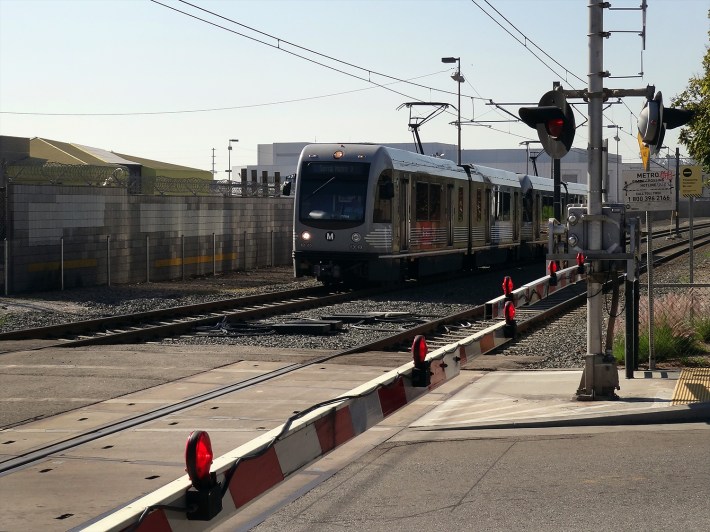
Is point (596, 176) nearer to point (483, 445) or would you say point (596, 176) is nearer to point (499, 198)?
point (483, 445)

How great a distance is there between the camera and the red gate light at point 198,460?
466 centimetres

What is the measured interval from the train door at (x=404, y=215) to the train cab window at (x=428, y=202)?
0.88 meters

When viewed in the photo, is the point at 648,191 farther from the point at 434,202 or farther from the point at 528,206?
the point at 528,206

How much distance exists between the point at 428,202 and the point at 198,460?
25.0 meters

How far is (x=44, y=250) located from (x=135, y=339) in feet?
31.6

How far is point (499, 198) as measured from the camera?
3762cm

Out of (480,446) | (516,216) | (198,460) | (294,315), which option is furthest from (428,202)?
(198,460)

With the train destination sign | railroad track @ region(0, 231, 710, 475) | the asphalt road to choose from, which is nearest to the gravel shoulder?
railroad track @ region(0, 231, 710, 475)

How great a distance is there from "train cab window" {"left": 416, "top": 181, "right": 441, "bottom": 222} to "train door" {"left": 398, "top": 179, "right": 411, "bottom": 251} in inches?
34.8

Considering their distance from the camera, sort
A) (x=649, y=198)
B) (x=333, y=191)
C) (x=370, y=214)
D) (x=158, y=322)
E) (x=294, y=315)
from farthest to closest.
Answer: (x=333, y=191) → (x=370, y=214) → (x=294, y=315) → (x=158, y=322) → (x=649, y=198)

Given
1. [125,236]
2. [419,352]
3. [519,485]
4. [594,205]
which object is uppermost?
[594,205]

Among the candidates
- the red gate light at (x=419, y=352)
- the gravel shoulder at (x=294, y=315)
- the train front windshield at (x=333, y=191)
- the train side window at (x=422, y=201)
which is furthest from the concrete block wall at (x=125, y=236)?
the red gate light at (x=419, y=352)

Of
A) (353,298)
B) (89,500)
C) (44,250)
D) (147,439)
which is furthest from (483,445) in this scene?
(44,250)

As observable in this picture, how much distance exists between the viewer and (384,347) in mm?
16141
